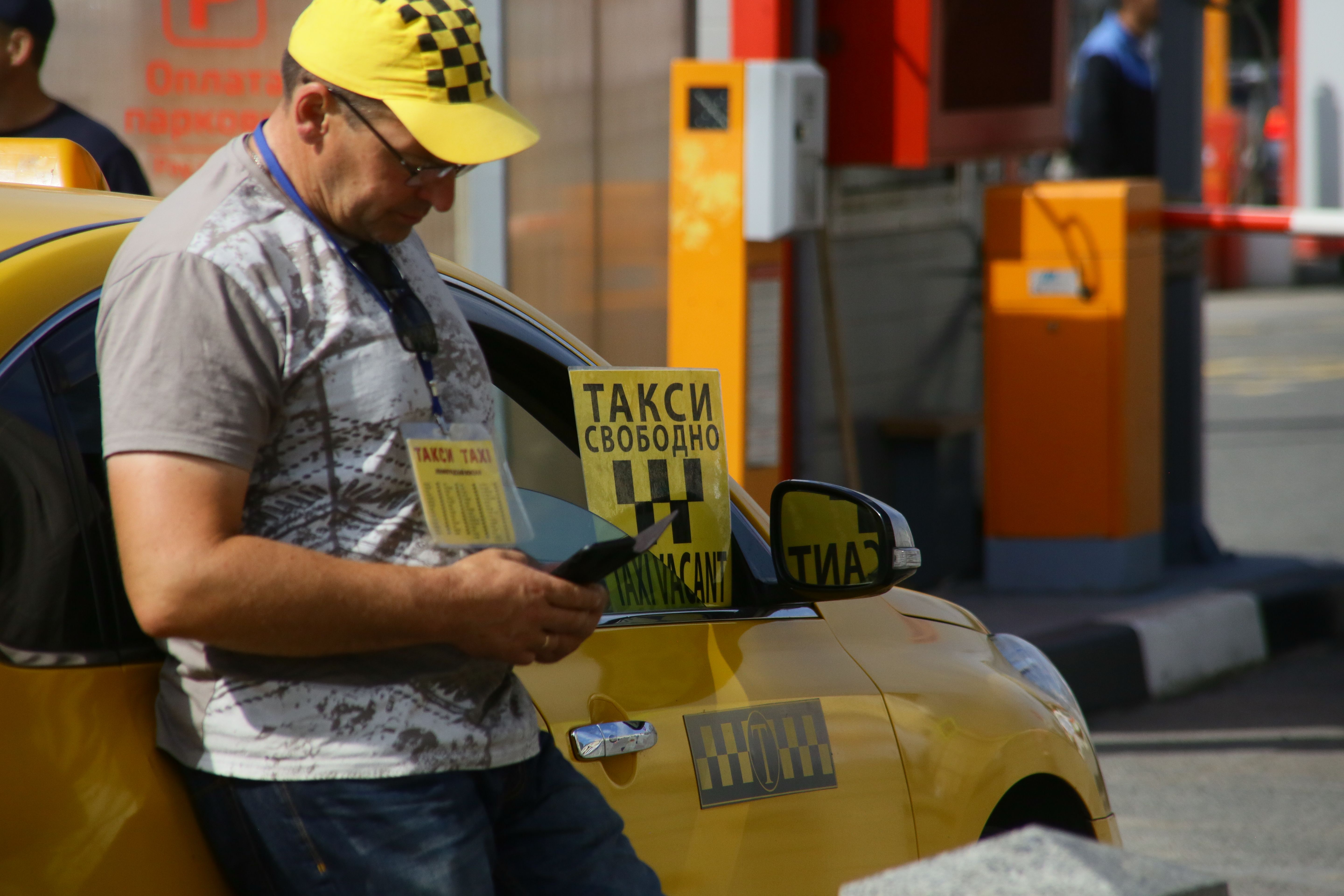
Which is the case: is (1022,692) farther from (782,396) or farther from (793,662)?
(782,396)

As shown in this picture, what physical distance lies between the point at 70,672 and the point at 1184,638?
5.43 m

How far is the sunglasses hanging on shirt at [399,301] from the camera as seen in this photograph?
185 cm

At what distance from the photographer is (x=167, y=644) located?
1837 mm

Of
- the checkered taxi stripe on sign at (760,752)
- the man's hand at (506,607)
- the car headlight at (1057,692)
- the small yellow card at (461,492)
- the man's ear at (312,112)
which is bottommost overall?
the car headlight at (1057,692)

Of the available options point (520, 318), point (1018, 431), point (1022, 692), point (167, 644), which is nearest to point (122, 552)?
point (167, 644)

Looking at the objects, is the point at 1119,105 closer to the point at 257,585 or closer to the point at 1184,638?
the point at 1184,638

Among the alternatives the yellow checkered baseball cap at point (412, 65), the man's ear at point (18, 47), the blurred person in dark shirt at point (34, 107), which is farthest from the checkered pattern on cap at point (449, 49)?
the man's ear at point (18, 47)

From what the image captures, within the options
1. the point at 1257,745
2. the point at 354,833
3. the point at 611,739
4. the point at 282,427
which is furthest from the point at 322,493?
the point at 1257,745

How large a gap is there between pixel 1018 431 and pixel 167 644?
5465 millimetres

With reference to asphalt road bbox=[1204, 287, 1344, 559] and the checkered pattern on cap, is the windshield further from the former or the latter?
asphalt road bbox=[1204, 287, 1344, 559]

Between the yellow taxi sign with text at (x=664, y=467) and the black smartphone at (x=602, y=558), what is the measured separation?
0.50 m

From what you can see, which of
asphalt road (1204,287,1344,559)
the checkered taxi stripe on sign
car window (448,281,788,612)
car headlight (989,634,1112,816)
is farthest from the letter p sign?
asphalt road (1204,287,1344,559)

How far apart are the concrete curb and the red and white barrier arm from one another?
1.46 m

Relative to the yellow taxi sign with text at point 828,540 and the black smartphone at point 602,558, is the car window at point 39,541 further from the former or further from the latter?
the yellow taxi sign with text at point 828,540
